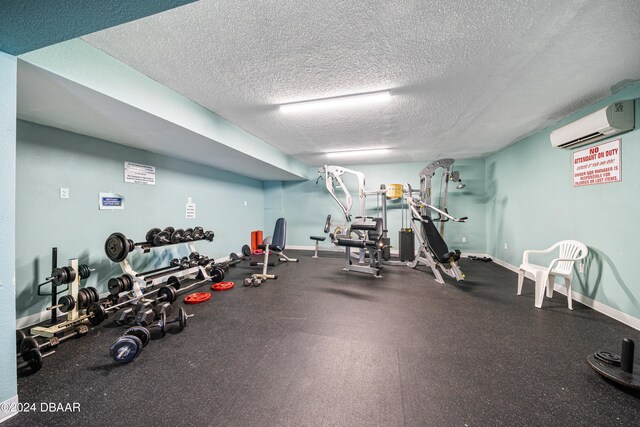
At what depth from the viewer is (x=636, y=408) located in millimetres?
1234

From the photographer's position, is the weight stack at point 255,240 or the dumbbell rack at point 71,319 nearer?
the dumbbell rack at point 71,319

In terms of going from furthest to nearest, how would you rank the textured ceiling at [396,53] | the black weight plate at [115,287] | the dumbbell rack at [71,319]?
the black weight plate at [115,287], the dumbbell rack at [71,319], the textured ceiling at [396,53]

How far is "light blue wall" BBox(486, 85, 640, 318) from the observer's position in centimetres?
213

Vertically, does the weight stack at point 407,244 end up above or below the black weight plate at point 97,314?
above

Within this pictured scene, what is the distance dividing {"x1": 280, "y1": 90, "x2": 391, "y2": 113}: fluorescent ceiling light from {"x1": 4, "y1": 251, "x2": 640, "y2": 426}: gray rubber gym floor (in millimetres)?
2354

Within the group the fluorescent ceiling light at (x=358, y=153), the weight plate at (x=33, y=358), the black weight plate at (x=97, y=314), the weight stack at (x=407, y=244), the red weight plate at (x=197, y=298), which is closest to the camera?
the weight plate at (x=33, y=358)

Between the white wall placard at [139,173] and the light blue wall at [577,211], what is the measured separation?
5.69 m

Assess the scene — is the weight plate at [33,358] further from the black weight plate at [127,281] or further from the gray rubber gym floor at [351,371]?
the black weight plate at [127,281]

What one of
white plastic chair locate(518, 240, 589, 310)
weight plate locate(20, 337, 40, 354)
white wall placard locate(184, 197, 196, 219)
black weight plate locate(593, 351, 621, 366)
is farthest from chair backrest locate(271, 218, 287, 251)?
black weight plate locate(593, 351, 621, 366)

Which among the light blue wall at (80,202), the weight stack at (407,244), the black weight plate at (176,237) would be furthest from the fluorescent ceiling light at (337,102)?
the weight stack at (407,244)

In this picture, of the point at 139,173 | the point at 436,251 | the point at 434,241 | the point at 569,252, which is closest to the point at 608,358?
the point at 569,252

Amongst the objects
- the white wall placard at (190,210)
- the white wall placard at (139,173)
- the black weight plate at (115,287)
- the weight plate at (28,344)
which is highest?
the white wall placard at (139,173)

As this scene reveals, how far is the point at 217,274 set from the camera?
132 inches

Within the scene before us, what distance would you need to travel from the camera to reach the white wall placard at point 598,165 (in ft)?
7.40
